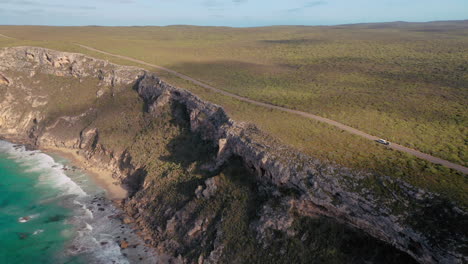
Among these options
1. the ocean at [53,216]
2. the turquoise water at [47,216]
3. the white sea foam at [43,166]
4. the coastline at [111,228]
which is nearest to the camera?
the turquoise water at [47,216]

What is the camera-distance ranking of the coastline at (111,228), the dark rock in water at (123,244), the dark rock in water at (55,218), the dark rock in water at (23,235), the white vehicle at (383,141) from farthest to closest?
the dark rock in water at (55,218) < the dark rock in water at (23,235) < the dark rock in water at (123,244) < the white vehicle at (383,141) < the coastline at (111,228)

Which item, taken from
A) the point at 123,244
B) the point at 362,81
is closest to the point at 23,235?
the point at 123,244

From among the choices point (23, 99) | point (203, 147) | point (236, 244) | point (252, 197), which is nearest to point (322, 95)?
point (203, 147)

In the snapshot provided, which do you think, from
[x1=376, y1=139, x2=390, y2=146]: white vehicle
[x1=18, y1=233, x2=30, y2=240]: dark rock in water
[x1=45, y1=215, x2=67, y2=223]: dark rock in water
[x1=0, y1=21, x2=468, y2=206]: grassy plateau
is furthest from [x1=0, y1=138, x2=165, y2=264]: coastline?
[x1=376, y1=139, x2=390, y2=146]: white vehicle

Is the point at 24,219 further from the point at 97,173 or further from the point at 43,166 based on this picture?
the point at 43,166

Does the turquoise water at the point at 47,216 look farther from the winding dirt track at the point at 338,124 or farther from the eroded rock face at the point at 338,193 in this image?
the winding dirt track at the point at 338,124

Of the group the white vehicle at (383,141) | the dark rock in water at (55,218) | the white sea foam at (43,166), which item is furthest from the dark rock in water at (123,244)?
the white vehicle at (383,141)

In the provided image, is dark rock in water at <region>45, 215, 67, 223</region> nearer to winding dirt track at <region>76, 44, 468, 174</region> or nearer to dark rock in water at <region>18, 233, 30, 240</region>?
dark rock in water at <region>18, 233, 30, 240</region>

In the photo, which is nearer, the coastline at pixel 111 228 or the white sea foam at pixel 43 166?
the coastline at pixel 111 228
